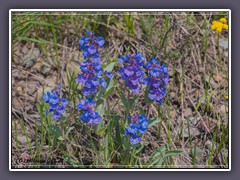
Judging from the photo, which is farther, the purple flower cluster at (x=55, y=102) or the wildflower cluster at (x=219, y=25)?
the wildflower cluster at (x=219, y=25)

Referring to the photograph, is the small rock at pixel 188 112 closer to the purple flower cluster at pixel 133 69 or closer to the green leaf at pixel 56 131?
the purple flower cluster at pixel 133 69

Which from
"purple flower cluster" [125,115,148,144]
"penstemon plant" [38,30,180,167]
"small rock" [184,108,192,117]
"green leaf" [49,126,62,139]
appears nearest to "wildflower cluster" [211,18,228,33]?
"small rock" [184,108,192,117]

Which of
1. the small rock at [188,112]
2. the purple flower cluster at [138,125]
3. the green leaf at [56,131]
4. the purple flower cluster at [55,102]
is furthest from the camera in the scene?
the small rock at [188,112]

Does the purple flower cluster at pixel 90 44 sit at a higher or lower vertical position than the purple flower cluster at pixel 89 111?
higher

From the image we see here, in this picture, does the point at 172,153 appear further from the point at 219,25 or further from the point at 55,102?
the point at 219,25

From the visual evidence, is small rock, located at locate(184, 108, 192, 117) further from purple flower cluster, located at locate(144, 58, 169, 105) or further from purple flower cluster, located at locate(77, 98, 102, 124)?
purple flower cluster, located at locate(77, 98, 102, 124)

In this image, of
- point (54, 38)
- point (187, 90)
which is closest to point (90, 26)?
point (54, 38)

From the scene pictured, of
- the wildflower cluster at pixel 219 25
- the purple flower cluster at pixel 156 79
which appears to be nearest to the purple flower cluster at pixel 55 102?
the purple flower cluster at pixel 156 79

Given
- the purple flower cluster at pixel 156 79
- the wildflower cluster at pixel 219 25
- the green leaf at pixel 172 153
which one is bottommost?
the green leaf at pixel 172 153
